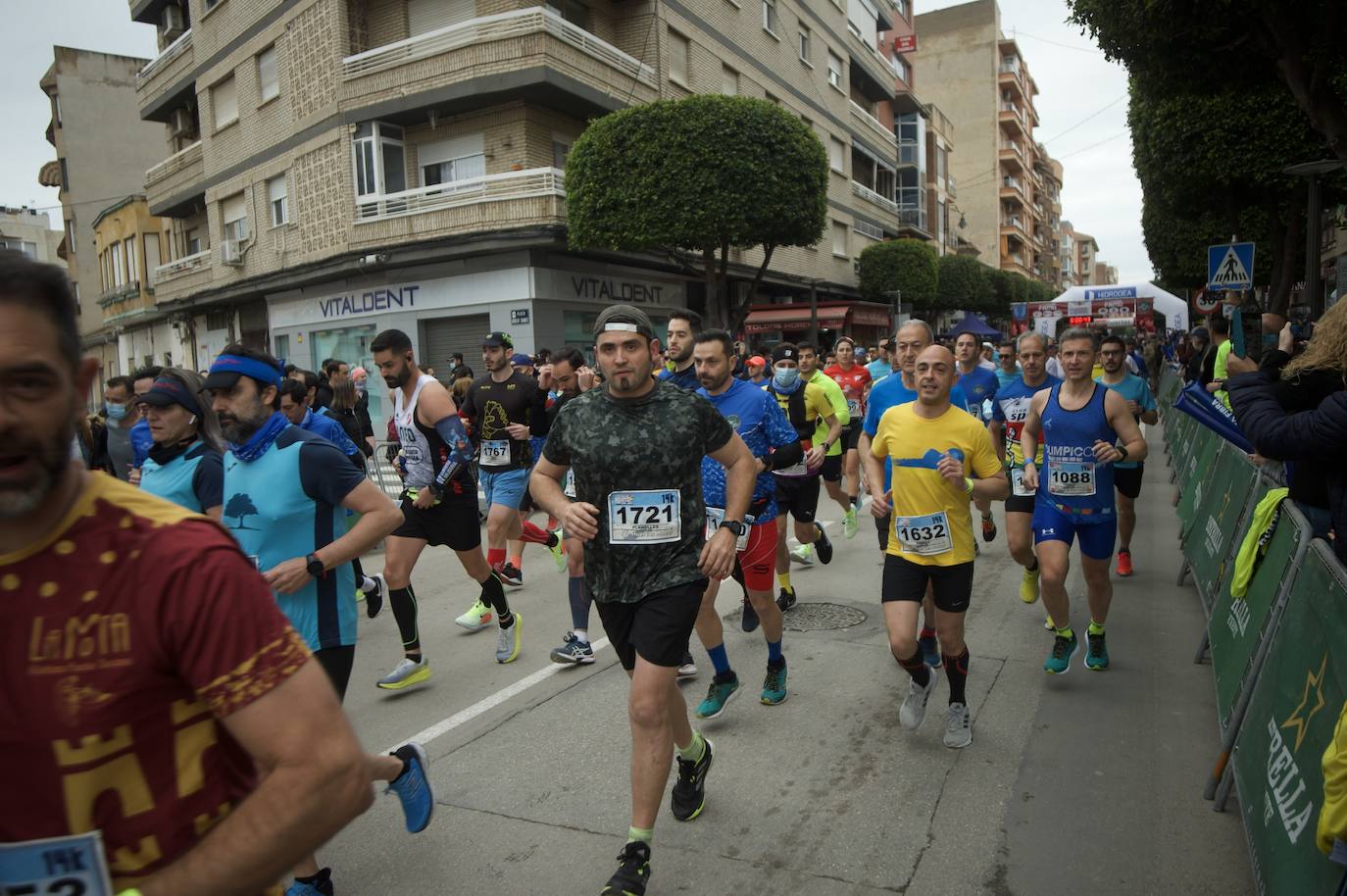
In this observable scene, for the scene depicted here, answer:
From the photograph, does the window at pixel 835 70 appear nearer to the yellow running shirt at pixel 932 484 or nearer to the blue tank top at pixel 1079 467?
the blue tank top at pixel 1079 467

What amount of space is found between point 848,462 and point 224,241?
82.1 feet

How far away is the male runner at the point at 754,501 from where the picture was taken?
4.76m

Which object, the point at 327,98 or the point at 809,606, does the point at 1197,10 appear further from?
the point at 327,98

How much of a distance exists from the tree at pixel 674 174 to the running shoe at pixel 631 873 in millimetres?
16907

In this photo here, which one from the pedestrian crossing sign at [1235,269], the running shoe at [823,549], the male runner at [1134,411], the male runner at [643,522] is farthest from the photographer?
the pedestrian crossing sign at [1235,269]

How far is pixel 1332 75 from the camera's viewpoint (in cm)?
815

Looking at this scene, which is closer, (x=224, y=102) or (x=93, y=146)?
(x=224, y=102)

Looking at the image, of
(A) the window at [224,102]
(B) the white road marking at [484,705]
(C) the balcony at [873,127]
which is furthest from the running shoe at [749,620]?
(C) the balcony at [873,127]

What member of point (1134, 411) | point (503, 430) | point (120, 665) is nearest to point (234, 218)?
point (503, 430)

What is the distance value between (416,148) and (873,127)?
23.0 meters

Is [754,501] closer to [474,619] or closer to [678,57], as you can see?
[474,619]

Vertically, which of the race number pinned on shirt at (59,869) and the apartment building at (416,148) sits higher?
the apartment building at (416,148)

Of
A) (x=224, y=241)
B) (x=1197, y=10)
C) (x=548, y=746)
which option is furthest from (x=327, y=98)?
(x=548, y=746)

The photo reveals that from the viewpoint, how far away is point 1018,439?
24.9 feet
